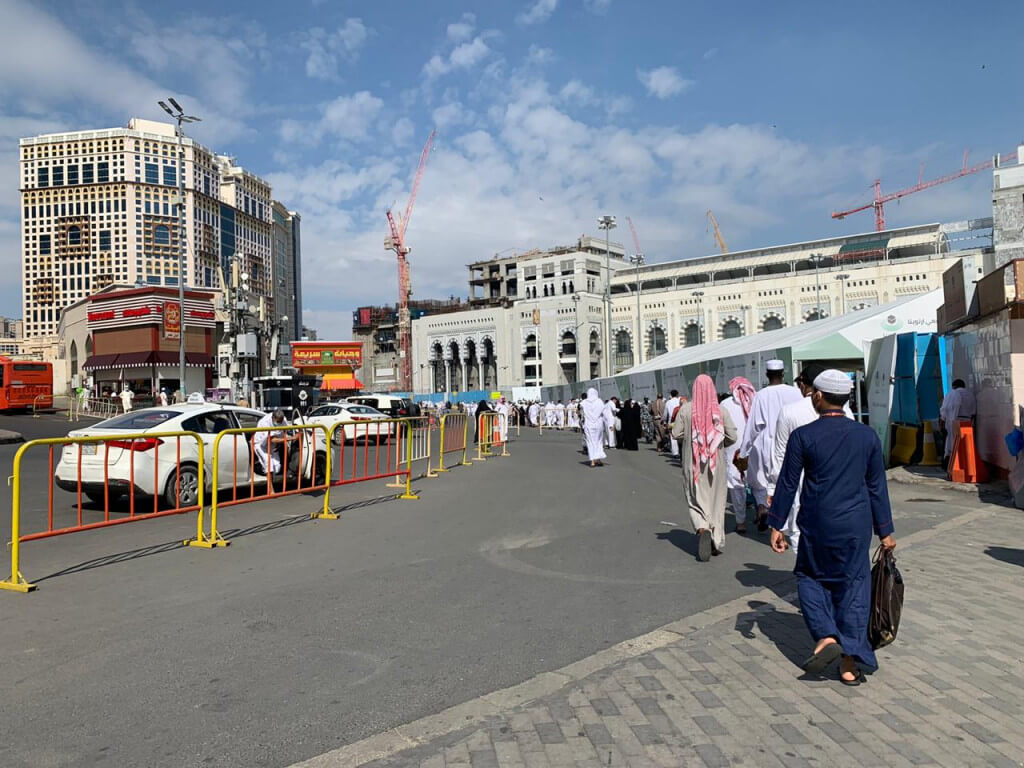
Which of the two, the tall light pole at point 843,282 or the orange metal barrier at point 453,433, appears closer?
the orange metal barrier at point 453,433

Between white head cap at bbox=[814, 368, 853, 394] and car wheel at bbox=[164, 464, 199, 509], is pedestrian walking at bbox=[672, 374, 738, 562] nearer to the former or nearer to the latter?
white head cap at bbox=[814, 368, 853, 394]

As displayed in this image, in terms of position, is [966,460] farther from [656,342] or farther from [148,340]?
[656,342]

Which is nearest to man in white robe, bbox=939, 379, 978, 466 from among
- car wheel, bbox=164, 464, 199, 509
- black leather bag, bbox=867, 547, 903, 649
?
black leather bag, bbox=867, 547, 903, 649

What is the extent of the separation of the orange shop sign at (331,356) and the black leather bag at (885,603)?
6779cm

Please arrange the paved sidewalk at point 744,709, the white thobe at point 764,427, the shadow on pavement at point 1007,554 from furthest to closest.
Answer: the white thobe at point 764,427, the shadow on pavement at point 1007,554, the paved sidewalk at point 744,709

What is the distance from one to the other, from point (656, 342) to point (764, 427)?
80.9 meters

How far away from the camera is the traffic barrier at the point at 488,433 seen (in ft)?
72.6

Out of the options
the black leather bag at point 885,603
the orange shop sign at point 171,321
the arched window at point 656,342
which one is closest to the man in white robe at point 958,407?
the black leather bag at point 885,603

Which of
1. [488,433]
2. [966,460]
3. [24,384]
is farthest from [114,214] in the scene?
[966,460]

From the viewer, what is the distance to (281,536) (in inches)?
357

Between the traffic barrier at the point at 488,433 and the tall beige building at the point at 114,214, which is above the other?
the tall beige building at the point at 114,214

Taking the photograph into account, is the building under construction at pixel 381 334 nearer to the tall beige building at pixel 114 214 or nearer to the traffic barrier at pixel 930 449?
the tall beige building at pixel 114 214

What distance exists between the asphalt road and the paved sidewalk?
0.32 meters

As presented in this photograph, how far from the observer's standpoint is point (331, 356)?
232ft
